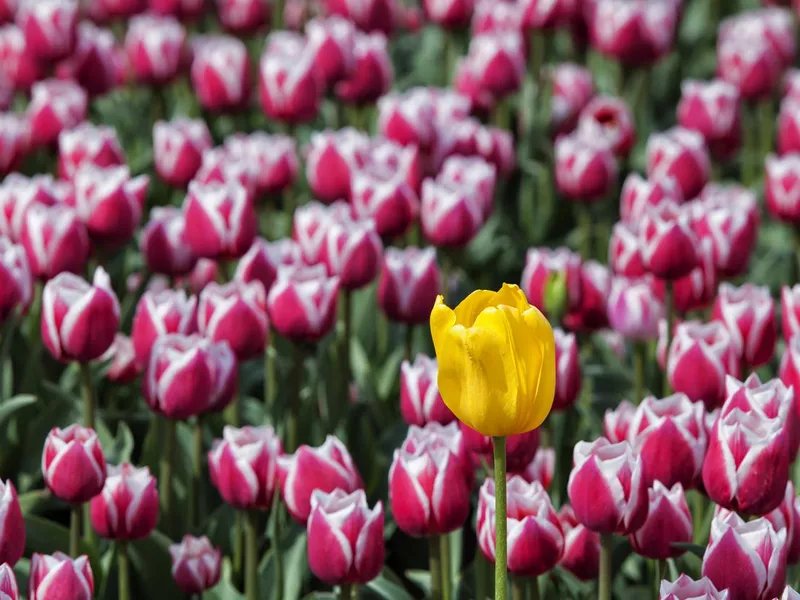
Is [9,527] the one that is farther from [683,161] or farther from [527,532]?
[683,161]

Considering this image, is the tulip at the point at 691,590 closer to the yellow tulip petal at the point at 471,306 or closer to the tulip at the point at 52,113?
the yellow tulip petal at the point at 471,306

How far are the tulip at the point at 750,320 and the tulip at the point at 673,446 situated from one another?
559 mm

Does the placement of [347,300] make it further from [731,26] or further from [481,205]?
[731,26]

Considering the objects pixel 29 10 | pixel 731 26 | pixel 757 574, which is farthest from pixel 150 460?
pixel 731 26

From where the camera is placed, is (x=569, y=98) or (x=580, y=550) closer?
(x=580, y=550)

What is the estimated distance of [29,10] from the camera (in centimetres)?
464

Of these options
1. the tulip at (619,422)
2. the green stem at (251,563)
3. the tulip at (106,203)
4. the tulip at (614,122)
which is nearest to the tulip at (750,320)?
the tulip at (619,422)

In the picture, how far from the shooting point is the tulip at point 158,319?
9.02 feet

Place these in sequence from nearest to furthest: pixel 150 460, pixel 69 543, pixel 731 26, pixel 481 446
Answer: pixel 481 446 < pixel 69 543 < pixel 150 460 < pixel 731 26

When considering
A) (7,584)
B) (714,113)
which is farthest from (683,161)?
(7,584)

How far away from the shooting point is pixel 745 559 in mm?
1938

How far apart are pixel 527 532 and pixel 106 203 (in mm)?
1512

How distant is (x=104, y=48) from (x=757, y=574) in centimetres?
344

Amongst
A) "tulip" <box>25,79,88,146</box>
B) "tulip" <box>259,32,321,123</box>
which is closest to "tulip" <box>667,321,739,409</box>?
"tulip" <box>259,32,321,123</box>
